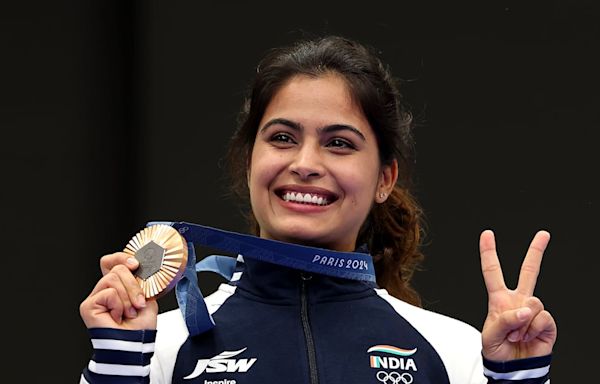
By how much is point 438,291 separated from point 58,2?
5.08ft

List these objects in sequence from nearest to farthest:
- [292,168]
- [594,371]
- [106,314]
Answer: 1. [106,314]
2. [292,168]
3. [594,371]

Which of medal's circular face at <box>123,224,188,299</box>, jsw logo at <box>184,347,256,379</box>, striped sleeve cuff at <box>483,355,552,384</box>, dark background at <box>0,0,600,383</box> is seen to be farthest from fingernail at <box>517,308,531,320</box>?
dark background at <box>0,0,600,383</box>

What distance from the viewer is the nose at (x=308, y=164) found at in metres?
2.37

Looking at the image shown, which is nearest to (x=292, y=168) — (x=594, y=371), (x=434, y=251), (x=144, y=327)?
(x=144, y=327)

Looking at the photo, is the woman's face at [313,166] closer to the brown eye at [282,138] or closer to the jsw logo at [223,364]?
the brown eye at [282,138]

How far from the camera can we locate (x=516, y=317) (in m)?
2.12

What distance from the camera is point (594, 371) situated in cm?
333

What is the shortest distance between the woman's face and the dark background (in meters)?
1.05

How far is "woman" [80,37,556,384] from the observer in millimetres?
2150

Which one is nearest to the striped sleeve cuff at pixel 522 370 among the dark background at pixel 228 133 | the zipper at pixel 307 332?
the zipper at pixel 307 332

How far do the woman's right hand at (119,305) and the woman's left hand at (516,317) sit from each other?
2.19 feet

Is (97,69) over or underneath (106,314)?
over

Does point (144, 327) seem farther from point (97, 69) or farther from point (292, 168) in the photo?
point (97, 69)

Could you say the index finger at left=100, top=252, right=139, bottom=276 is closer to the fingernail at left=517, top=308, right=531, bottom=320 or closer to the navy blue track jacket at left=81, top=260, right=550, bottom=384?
the navy blue track jacket at left=81, top=260, right=550, bottom=384
